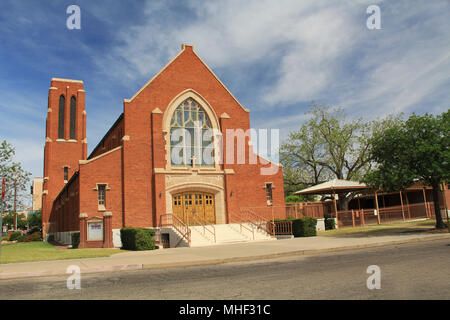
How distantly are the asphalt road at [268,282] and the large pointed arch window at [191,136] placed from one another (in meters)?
15.3

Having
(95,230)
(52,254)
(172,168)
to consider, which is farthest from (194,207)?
(52,254)

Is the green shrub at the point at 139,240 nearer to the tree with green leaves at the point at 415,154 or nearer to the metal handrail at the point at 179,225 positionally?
the metal handrail at the point at 179,225

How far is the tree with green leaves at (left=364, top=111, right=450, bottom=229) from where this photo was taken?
19344 millimetres

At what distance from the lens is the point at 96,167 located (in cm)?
2352

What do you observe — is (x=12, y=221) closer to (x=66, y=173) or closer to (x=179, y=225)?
(x=66, y=173)

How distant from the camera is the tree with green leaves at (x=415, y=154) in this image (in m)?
19.3

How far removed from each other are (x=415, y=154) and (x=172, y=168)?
49.6ft

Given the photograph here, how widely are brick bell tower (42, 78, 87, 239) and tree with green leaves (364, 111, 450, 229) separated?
35.7 meters

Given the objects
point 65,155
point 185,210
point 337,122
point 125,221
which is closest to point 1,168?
point 65,155

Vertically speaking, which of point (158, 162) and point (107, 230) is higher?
point (158, 162)

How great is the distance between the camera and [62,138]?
45875 mm

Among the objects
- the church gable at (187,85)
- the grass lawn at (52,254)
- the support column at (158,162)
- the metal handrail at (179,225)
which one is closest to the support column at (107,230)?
the grass lawn at (52,254)

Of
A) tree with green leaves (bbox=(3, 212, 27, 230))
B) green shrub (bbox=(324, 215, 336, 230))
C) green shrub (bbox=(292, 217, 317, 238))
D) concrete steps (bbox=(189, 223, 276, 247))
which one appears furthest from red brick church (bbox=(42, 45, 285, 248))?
tree with green leaves (bbox=(3, 212, 27, 230))

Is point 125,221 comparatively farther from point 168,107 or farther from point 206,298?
point 206,298
